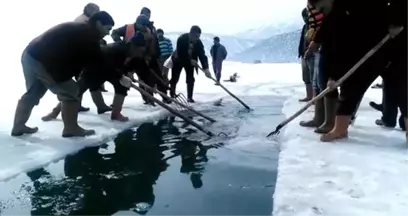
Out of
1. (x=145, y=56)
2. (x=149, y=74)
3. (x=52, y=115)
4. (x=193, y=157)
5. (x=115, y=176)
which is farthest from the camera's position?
(x=149, y=74)

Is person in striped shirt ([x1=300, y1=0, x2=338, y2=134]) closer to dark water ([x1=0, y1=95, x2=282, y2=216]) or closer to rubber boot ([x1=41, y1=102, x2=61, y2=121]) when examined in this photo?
dark water ([x1=0, y1=95, x2=282, y2=216])

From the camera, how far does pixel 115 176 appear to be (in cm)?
420

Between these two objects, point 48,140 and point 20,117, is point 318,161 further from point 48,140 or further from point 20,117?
point 20,117

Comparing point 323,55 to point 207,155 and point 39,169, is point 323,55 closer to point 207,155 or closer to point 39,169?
point 207,155

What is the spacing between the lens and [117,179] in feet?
13.5

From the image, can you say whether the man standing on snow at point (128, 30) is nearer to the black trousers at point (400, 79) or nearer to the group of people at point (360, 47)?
the group of people at point (360, 47)

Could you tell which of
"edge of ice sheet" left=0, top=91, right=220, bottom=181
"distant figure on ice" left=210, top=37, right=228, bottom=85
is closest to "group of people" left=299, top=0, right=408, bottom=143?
"edge of ice sheet" left=0, top=91, right=220, bottom=181

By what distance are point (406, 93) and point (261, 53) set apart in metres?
95.1

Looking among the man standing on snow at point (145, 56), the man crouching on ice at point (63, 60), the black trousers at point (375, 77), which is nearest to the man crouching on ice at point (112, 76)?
the man standing on snow at point (145, 56)

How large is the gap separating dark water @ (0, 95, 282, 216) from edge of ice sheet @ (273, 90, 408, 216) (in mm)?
197

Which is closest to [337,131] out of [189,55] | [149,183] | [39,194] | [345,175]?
[345,175]

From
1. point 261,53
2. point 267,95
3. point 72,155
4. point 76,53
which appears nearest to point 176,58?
point 267,95

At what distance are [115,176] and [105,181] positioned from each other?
16 cm

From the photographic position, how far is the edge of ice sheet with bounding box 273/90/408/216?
307 centimetres
